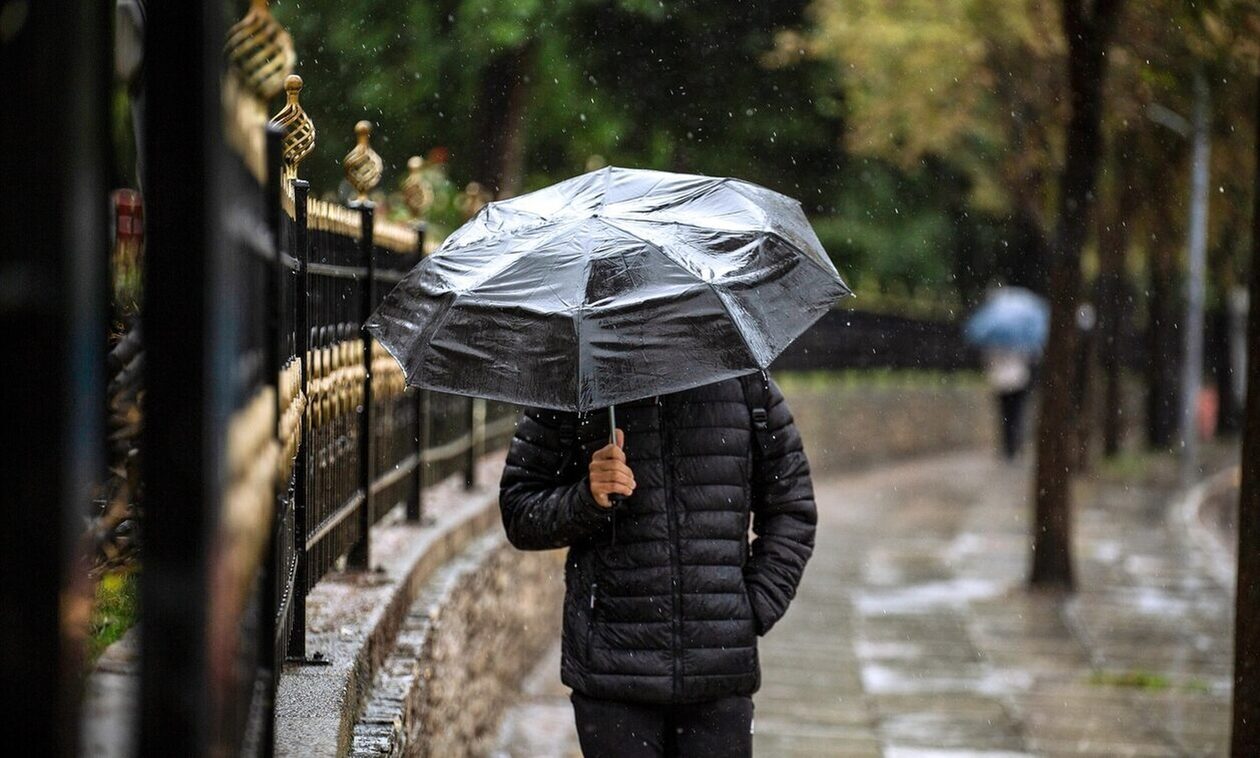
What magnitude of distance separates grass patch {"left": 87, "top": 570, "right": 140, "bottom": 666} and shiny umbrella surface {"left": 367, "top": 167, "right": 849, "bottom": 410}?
0.82 m

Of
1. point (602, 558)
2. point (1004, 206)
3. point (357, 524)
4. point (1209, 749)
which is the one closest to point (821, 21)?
point (1004, 206)

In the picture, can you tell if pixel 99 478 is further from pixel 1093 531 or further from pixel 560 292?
pixel 1093 531

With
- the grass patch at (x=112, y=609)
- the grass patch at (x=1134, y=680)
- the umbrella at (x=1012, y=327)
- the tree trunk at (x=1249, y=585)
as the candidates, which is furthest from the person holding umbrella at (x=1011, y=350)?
the grass patch at (x=112, y=609)

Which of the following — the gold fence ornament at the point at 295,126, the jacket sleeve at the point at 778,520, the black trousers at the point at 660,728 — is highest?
the gold fence ornament at the point at 295,126

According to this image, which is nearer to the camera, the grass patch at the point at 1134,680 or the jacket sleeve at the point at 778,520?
the jacket sleeve at the point at 778,520

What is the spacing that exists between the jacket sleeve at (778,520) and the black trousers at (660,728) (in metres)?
0.23

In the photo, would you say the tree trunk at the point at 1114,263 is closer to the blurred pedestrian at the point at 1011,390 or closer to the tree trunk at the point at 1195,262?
the tree trunk at the point at 1195,262

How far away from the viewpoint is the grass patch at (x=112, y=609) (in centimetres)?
362

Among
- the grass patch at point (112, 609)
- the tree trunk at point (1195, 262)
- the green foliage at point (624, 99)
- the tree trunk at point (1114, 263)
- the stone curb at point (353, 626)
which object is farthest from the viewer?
the tree trunk at point (1114, 263)

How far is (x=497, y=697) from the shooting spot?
293 inches

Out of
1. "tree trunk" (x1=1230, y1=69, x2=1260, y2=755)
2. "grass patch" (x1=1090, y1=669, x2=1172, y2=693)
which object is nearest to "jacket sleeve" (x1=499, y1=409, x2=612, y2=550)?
"tree trunk" (x1=1230, y1=69, x2=1260, y2=755)

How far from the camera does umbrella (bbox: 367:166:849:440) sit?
3920 mm

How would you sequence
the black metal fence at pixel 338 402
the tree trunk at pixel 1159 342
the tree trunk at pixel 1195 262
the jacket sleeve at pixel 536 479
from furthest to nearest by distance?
the tree trunk at pixel 1159 342, the tree trunk at pixel 1195 262, the black metal fence at pixel 338 402, the jacket sleeve at pixel 536 479

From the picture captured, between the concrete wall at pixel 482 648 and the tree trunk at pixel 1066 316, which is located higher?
the tree trunk at pixel 1066 316
